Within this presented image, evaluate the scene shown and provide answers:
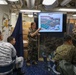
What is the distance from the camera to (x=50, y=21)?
235 inches

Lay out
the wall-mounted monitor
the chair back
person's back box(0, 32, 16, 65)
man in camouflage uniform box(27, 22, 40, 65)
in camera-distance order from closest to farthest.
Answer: the chair back → person's back box(0, 32, 16, 65) → the wall-mounted monitor → man in camouflage uniform box(27, 22, 40, 65)

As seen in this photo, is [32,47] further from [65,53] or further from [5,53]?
[65,53]

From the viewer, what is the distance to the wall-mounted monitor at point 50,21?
595 centimetres

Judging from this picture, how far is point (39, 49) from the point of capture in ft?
22.7

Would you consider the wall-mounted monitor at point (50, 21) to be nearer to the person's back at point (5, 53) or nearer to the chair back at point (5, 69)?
the person's back at point (5, 53)

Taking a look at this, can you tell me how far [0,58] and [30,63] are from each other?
3.28m

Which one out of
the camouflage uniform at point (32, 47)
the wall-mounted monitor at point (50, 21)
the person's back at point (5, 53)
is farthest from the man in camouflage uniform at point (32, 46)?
the person's back at point (5, 53)

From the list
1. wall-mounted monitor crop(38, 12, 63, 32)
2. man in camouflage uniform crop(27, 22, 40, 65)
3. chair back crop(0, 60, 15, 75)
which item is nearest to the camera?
chair back crop(0, 60, 15, 75)

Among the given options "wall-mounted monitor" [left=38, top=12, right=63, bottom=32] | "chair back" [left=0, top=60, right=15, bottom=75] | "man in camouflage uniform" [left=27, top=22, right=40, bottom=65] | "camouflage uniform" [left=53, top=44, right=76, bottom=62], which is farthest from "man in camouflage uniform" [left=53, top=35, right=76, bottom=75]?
"man in camouflage uniform" [left=27, top=22, right=40, bottom=65]

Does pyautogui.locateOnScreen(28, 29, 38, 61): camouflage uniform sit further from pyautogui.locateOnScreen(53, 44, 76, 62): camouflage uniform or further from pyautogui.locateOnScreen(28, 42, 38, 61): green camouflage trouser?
pyautogui.locateOnScreen(53, 44, 76, 62): camouflage uniform

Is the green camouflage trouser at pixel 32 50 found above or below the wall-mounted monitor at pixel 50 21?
below

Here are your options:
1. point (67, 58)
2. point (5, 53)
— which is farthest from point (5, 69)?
point (67, 58)

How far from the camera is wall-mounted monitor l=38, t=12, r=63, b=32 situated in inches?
234

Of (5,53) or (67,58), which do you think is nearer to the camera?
(67,58)
